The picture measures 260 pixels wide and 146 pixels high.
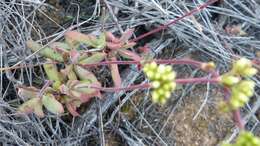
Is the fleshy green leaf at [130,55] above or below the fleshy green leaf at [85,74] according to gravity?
above

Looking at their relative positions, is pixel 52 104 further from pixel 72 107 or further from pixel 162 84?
pixel 162 84

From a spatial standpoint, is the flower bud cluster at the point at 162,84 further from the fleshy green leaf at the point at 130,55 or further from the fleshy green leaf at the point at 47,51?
the fleshy green leaf at the point at 47,51

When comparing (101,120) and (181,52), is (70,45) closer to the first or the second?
(101,120)

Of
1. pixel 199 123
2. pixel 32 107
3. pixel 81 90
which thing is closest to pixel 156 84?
pixel 81 90

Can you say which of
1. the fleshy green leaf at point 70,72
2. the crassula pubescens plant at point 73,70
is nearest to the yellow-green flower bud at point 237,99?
the crassula pubescens plant at point 73,70

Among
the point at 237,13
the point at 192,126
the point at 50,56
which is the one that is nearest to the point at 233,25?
the point at 237,13

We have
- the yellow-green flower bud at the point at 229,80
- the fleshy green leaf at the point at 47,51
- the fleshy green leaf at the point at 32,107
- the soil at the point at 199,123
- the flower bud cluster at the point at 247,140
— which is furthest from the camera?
the soil at the point at 199,123

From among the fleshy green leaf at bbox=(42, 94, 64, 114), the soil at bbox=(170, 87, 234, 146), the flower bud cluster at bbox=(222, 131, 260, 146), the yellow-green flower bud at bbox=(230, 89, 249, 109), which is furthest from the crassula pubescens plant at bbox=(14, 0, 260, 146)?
the flower bud cluster at bbox=(222, 131, 260, 146)
